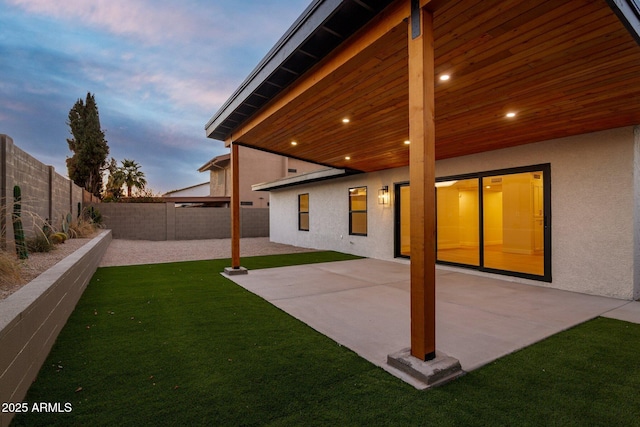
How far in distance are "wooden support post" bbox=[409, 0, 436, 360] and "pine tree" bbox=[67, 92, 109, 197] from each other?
23.5 metres

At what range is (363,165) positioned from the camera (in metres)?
8.42

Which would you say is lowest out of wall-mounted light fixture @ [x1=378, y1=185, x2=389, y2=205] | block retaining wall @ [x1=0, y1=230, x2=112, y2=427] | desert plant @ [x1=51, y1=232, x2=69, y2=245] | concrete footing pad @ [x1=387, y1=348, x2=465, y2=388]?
concrete footing pad @ [x1=387, y1=348, x2=465, y2=388]

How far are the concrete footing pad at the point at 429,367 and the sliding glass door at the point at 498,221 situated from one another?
13.3 feet

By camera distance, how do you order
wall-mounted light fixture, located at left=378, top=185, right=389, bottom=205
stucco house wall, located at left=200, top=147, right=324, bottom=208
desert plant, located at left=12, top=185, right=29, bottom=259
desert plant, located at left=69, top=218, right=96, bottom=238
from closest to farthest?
desert plant, located at left=12, top=185, right=29, bottom=259 → desert plant, located at left=69, top=218, right=96, bottom=238 → wall-mounted light fixture, located at left=378, top=185, right=389, bottom=205 → stucco house wall, located at left=200, top=147, right=324, bottom=208

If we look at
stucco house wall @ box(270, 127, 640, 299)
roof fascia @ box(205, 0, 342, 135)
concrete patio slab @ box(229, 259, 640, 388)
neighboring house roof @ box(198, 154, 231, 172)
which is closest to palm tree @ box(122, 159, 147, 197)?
neighboring house roof @ box(198, 154, 231, 172)

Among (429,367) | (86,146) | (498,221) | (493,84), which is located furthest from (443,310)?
(86,146)

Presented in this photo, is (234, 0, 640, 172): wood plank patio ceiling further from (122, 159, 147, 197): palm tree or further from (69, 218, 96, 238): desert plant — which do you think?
(122, 159, 147, 197): palm tree

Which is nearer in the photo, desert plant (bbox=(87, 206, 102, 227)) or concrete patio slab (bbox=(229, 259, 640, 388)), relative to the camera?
concrete patio slab (bbox=(229, 259, 640, 388))

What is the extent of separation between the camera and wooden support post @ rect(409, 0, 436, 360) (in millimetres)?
2396

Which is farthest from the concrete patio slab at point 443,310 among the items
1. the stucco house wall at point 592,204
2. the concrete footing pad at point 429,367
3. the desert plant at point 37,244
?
Answer: the desert plant at point 37,244

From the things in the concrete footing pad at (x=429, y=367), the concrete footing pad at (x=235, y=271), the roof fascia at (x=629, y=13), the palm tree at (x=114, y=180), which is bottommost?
the concrete footing pad at (x=429, y=367)

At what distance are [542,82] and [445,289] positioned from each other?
309 centimetres

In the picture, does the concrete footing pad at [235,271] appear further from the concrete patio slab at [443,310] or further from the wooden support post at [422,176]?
the wooden support post at [422,176]

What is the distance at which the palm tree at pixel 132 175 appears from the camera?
2633 centimetres
